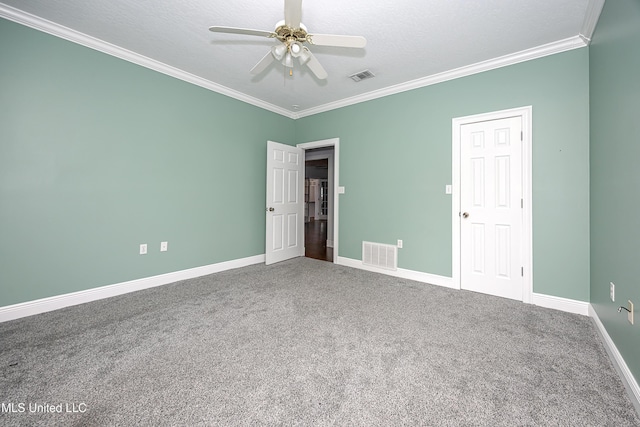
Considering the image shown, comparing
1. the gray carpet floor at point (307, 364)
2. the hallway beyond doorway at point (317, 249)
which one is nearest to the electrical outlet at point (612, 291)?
the gray carpet floor at point (307, 364)

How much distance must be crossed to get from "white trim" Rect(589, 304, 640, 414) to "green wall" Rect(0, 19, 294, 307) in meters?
4.04

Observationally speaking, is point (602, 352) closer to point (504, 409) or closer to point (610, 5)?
point (504, 409)

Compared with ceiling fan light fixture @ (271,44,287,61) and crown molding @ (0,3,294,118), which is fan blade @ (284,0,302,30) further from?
crown molding @ (0,3,294,118)

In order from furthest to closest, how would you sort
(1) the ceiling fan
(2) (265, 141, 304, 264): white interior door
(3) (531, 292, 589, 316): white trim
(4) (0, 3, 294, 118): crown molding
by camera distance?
(2) (265, 141, 304, 264): white interior door
(3) (531, 292, 589, 316): white trim
(4) (0, 3, 294, 118): crown molding
(1) the ceiling fan

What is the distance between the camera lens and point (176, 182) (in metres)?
3.31

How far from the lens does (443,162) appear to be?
3223 mm

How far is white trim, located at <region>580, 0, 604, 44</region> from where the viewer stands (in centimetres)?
200

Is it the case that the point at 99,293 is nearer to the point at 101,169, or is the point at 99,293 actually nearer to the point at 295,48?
the point at 101,169

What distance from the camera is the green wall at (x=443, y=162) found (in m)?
2.47

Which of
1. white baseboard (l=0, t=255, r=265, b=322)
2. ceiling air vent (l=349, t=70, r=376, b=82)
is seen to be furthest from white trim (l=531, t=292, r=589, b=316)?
white baseboard (l=0, t=255, r=265, b=322)

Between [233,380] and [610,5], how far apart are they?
145 inches

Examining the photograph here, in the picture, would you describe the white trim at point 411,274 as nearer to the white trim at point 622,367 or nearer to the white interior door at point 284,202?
the white interior door at point 284,202

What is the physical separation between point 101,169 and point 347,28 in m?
2.93

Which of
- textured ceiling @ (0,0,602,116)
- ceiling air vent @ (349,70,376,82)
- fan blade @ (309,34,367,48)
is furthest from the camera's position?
ceiling air vent @ (349,70,376,82)
